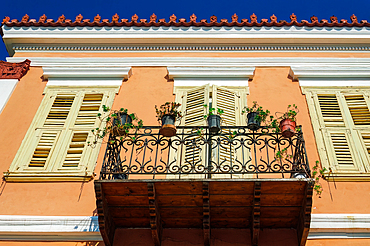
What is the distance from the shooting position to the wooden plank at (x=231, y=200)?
6.09 metres

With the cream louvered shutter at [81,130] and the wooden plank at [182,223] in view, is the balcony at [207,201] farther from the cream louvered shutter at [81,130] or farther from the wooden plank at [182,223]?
the cream louvered shutter at [81,130]

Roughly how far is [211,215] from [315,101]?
3406 millimetres

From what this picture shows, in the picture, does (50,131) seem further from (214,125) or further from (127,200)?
(214,125)

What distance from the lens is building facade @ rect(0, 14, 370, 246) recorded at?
6.18m

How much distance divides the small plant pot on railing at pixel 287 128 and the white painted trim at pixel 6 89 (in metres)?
5.12

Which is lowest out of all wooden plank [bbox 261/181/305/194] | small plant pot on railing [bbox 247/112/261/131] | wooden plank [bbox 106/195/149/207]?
wooden plank [bbox 106/195/149/207]

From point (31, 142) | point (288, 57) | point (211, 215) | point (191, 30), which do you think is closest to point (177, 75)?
point (191, 30)

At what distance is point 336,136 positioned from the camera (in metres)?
7.73

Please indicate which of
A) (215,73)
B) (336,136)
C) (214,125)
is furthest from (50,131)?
(336,136)

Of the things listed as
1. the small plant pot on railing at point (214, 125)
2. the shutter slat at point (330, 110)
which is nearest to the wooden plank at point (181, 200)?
the small plant pot on railing at point (214, 125)

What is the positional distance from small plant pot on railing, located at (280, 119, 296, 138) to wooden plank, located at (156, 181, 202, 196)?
154cm

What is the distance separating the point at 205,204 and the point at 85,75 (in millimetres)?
4234

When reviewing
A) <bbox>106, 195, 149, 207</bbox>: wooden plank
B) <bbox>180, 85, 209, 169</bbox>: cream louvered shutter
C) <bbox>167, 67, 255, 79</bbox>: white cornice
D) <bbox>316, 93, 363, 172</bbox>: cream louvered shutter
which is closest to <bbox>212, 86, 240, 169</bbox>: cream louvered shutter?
<bbox>180, 85, 209, 169</bbox>: cream louvered shutter

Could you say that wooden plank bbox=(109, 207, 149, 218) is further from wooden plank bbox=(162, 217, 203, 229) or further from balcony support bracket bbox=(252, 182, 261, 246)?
balcony support bracket bbox=(252, 182, 261, 246)
